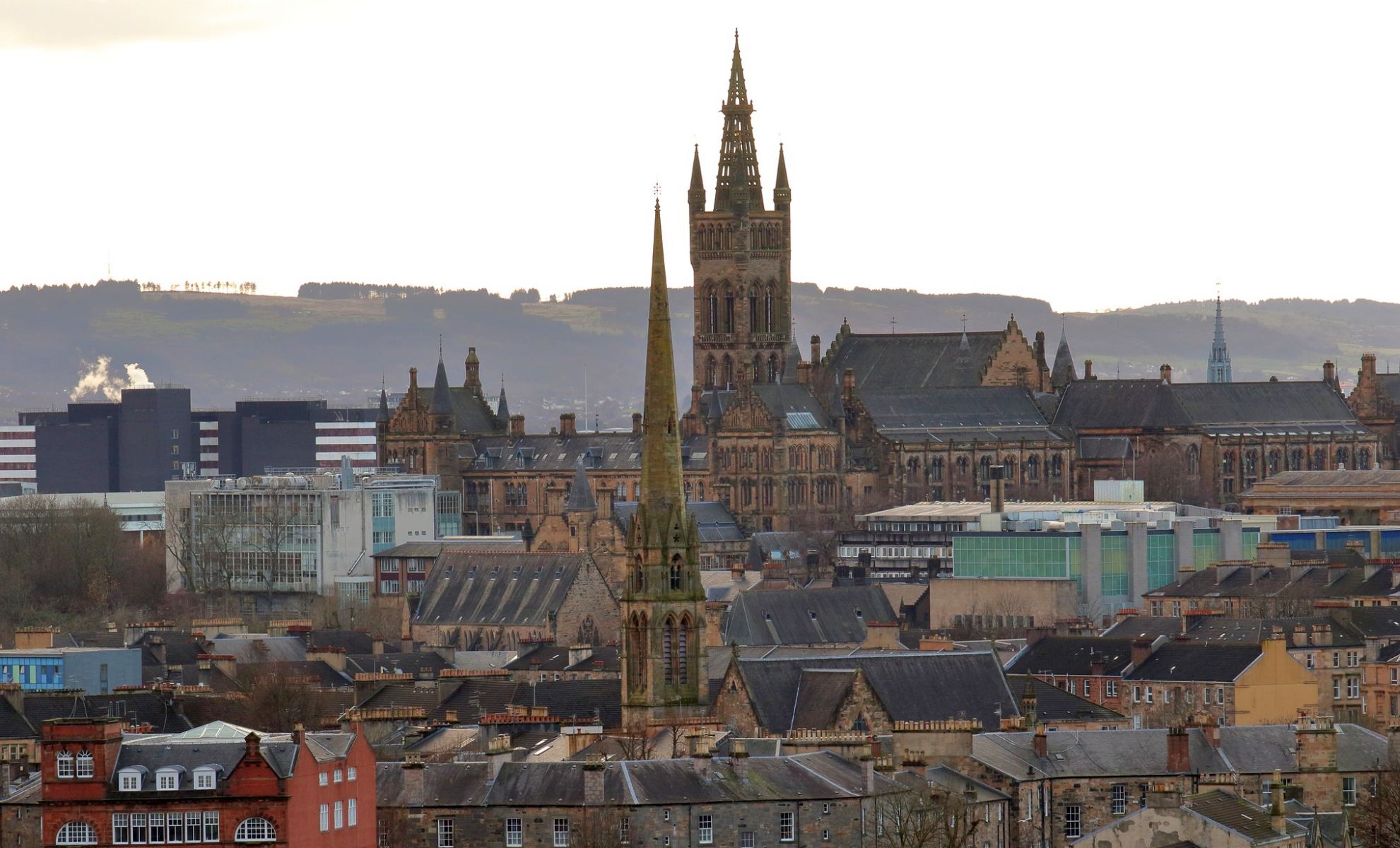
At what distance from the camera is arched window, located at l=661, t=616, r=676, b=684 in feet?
403

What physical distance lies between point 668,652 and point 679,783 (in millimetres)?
23513

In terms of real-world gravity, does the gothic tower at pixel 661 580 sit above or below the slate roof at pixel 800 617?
above

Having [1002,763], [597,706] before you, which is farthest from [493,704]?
[1002,763]

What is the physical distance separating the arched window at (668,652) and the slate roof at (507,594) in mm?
62782

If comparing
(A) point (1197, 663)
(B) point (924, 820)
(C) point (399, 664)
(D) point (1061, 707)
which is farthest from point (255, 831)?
(C) point (399, 664)

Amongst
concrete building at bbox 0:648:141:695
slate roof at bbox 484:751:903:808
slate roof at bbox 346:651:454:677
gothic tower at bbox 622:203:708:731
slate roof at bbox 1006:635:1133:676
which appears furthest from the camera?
slate roof at bbox 346:651:454:677

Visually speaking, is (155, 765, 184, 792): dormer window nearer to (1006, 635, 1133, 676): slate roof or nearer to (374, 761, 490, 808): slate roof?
(374, 761, 490, 808): slate roof

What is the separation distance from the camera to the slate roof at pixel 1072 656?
146 m

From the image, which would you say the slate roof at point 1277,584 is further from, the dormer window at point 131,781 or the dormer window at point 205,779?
the dormer window at point 131,781

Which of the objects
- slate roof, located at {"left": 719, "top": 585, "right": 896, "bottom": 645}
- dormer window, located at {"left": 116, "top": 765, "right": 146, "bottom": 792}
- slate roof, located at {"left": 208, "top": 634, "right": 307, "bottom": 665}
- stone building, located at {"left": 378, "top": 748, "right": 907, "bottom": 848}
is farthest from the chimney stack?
slate roof, located at {"left": 719, "top": 585, "right": 896, "bottom": 645}

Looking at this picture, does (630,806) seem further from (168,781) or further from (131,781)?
(131,781)

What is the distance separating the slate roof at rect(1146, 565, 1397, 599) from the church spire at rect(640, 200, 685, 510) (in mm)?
50137

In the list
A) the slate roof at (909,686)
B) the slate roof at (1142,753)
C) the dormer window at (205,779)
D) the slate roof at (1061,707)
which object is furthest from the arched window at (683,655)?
the dormer window at (205,779)

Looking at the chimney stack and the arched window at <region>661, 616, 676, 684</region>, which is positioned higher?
the arched window at <region>661, 616, 676, 684</region>
